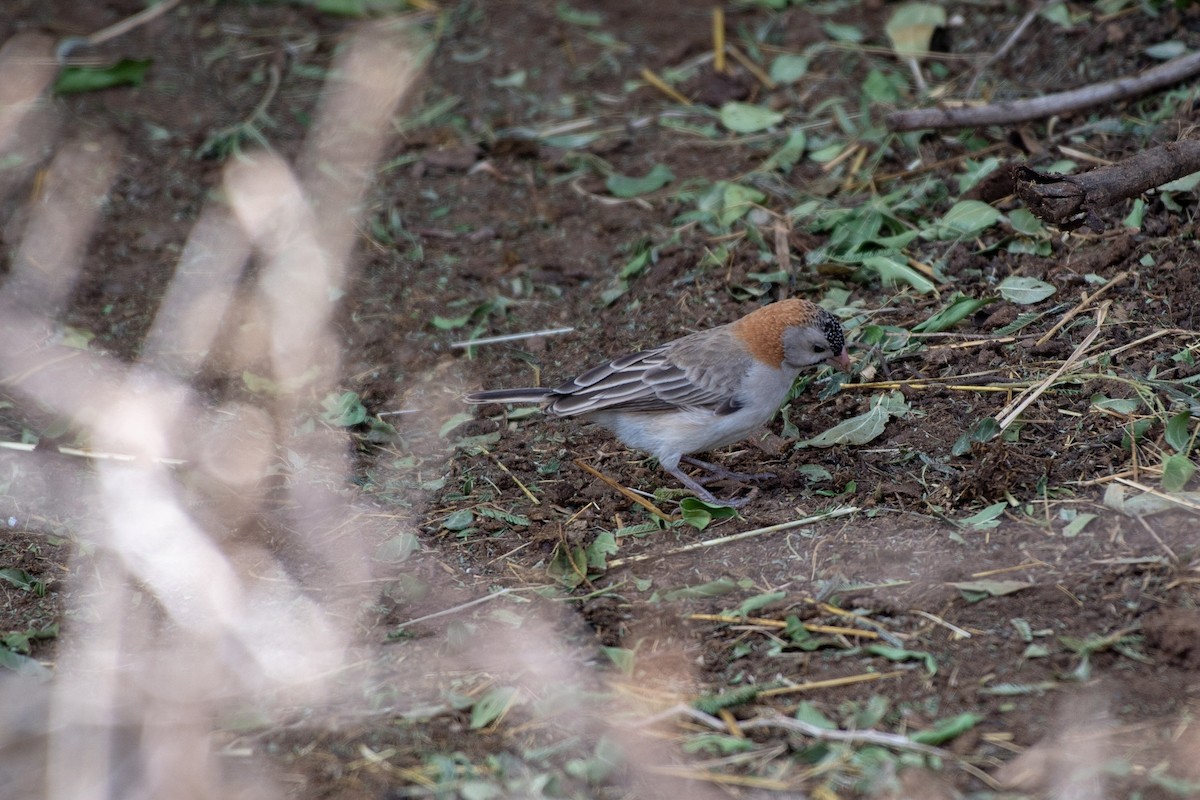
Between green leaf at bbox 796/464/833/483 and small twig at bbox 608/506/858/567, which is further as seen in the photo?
green leaf at bbox 796/464/833/483

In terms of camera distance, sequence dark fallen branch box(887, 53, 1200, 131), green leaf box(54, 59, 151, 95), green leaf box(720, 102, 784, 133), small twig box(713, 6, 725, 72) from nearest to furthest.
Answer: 1. dark fallen branch box(887, 53, 1200, 131)
2. green leaf box(720, 102, 784, 133)
3. small twig box(713, 6, 725, 72)
4. green leaf box(54, 59, 151, 95)

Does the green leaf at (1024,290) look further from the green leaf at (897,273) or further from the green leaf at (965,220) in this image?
the green leaf at (965,220)

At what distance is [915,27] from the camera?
9.59m

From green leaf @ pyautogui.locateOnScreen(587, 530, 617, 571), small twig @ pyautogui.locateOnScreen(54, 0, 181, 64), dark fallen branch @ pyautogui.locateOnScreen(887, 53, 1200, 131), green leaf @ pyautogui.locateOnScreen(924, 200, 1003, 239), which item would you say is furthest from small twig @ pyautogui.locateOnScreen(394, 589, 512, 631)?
small twig @ pyautogui.locateOnScreen(54, 0, 181, 64)

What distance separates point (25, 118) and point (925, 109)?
7.11 metres

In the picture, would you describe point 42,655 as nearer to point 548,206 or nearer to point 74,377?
point 74,377

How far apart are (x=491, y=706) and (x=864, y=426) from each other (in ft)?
8.85

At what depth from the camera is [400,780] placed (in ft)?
14.1

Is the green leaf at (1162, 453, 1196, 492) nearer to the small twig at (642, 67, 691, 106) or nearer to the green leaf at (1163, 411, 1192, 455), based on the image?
the green leaf at (1163, 411, 1192, 455)

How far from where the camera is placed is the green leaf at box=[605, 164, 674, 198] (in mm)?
8859

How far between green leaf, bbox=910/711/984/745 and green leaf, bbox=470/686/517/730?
1505 mm

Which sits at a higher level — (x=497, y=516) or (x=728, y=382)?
(x=728, y=382)

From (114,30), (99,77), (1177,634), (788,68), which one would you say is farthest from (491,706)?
(114,30)

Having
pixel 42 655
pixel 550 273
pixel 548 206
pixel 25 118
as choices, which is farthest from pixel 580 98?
pixel 42 655
